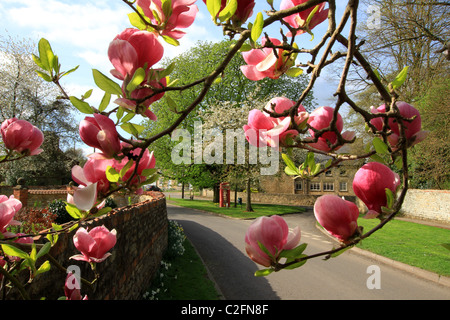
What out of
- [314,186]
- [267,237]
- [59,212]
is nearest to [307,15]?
[267,237]

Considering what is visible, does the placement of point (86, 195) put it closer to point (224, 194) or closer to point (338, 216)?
point (338, 216)

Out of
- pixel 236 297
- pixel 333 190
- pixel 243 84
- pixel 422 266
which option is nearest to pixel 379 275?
pixel 422 266

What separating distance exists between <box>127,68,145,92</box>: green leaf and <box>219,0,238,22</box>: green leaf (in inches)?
9.4

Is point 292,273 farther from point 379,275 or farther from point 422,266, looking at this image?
point 422,266

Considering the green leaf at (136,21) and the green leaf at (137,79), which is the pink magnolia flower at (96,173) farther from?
the green leaf at (136,21)

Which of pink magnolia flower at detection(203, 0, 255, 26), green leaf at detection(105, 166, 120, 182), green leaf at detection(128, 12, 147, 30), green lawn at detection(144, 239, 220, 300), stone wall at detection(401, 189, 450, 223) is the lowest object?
green lawn at detection(144, 239, 220, 300)

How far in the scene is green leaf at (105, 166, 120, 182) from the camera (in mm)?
698

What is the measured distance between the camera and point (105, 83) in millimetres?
638

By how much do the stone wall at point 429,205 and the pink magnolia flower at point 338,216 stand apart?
1950 cm

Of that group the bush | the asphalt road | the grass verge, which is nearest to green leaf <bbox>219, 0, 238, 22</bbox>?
the grass verge

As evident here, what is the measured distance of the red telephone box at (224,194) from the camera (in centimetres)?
2442

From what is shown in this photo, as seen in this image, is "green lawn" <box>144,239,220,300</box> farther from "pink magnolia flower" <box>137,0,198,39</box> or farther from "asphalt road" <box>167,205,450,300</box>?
"pink magnolia flower" <box>137,0,198,39</box>

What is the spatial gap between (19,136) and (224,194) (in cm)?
2565

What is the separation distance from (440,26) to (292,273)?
1002cm
